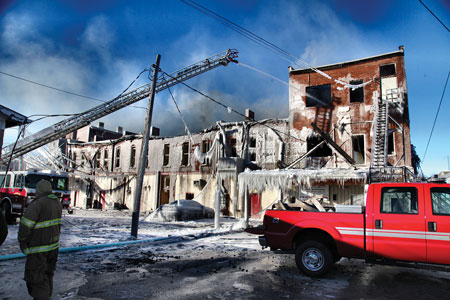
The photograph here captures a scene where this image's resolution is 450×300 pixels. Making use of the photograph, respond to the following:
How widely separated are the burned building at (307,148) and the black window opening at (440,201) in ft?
29.0

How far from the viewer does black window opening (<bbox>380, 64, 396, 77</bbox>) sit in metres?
18.9

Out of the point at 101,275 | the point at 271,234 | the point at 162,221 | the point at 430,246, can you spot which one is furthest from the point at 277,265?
the point at 162,221

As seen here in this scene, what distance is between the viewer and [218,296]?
4668mm

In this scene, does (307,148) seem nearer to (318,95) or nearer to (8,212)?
(318,95)

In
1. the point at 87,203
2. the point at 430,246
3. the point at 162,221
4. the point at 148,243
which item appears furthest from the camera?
the point at 87,203

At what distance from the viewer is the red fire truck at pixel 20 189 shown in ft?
41.9

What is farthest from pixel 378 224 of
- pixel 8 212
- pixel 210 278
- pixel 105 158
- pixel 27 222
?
pixel 105 158

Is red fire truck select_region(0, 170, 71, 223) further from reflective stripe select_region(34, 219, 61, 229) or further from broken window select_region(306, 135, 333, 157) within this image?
broken window select_region(306, 135, 333, 157)

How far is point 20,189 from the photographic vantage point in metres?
14.9

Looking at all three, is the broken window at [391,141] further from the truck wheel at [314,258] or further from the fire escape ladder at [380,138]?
the truck wheel at [314,258]

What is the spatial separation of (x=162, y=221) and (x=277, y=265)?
41.7 ft

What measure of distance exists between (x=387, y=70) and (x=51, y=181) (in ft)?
69.2

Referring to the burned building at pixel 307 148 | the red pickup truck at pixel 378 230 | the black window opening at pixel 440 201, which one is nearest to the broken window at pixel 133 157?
the burned building at pixel 307 148

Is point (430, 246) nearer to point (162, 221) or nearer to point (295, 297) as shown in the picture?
point (295, 297)
